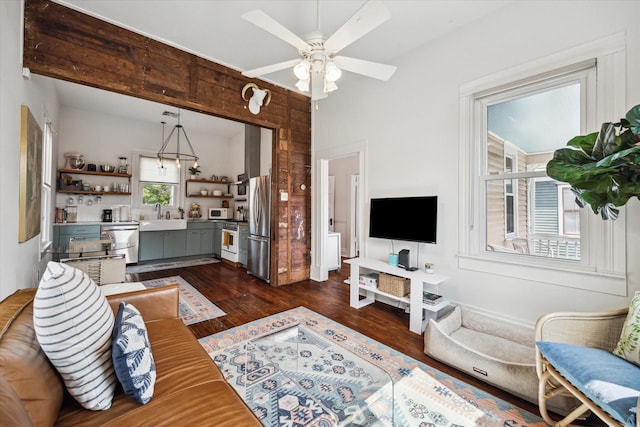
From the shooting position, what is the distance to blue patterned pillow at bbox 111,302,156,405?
3.45 feet

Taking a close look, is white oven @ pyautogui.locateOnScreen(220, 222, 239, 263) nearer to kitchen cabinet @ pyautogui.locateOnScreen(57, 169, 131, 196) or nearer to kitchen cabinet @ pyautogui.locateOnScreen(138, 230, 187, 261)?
kitchen cabinet @ pyautogui.locateOnScreen(138, 230, 187, 261)

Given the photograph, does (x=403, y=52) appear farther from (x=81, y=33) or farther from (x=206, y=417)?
(x=206, y=417)

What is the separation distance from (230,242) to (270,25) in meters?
4.56

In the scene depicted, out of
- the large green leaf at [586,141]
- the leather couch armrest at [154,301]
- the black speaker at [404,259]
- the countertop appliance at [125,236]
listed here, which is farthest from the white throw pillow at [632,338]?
the countertop appliance at [125,236]

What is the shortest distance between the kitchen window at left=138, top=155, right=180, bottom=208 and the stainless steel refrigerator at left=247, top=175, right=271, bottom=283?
8.96 feet

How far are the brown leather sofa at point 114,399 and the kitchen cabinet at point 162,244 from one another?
14.5 ft

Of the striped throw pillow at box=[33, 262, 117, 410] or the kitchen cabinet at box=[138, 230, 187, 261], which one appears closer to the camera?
the striped throw pillow at box=[33, 262, 117, 410]

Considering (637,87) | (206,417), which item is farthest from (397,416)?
(637,87)

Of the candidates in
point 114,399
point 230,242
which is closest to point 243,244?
point 230,242

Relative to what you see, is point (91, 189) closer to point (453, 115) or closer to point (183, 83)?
point (183, 83)

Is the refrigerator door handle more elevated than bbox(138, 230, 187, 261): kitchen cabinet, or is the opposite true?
the refrigerator door handle

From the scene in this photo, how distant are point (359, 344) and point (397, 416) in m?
0.79

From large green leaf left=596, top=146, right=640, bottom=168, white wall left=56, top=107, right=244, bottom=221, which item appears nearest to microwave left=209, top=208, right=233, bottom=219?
white wall left=56, top=107, right=244, bottom=221

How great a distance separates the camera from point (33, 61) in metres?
2.27
